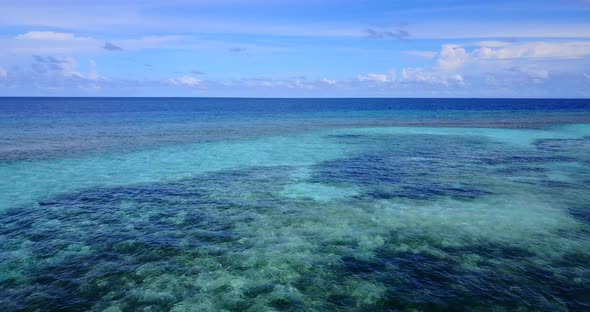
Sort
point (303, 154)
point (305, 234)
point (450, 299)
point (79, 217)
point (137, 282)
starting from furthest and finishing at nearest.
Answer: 1. point (303, 154)
2. point (79, 217)
3. point (305, 234)
4. point (137, 282)
5. point (450, 299)

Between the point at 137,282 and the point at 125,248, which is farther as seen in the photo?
the point at 125,248

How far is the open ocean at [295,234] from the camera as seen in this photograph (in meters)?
15.7

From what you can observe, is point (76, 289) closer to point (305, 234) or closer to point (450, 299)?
point (305, 234)

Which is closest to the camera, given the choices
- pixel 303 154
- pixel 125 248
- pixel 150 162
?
pixel 125 248

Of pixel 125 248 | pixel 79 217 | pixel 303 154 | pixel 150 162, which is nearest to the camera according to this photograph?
pixel 125 248

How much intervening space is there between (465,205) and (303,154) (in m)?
25.3

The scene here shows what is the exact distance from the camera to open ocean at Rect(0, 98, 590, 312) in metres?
15.7

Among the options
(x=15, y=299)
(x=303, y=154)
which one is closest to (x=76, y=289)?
(x=15, y=299)

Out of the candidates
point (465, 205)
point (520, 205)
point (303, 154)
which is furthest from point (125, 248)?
point (303, 154)

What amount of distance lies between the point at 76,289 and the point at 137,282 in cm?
242

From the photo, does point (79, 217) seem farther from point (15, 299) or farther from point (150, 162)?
point (150, 162)

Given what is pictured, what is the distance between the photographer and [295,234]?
72.2ft

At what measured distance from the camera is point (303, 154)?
49375 mm

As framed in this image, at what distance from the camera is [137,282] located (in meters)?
16.7
